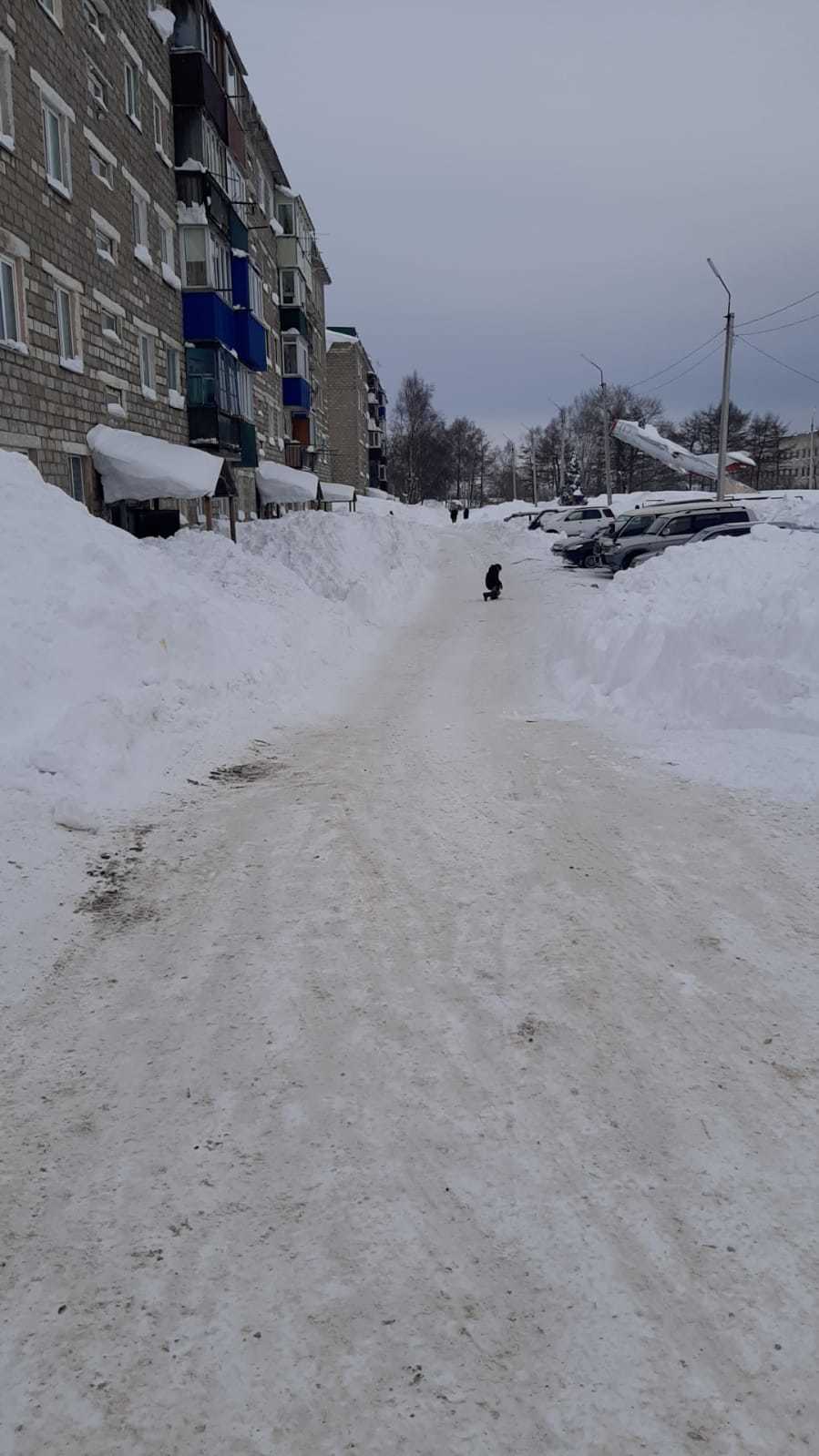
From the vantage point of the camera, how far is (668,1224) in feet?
9.69

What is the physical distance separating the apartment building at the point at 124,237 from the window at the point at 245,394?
9 cm

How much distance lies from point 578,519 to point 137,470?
976 inches

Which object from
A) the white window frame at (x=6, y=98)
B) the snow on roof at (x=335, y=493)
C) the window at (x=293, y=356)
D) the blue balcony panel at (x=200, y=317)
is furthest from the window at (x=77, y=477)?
the snow on roof at (x=335, y=493)

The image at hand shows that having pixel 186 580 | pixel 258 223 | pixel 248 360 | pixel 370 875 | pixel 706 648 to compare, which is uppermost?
pixel 258 223

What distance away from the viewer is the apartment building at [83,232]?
15000mm

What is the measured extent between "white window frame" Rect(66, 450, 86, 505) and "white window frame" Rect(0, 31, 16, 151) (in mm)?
4898

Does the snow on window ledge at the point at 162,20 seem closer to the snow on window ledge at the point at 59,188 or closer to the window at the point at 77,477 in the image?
the snow on window ledge at the point at 59,188

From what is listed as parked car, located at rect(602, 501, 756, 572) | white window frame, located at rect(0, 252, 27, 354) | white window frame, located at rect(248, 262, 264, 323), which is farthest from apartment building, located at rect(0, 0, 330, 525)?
parked car, located at rect(602, 501, 756, 572)

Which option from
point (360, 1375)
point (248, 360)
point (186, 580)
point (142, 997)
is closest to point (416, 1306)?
point (360, 1375)

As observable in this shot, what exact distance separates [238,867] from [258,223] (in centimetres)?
3681

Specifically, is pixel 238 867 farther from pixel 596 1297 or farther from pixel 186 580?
pixel 186 580

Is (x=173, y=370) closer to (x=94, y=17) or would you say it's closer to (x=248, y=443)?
(x=248, y=443)

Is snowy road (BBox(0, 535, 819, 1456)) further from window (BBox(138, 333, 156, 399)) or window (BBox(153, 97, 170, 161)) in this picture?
window (BBox(153, 97, 170, 161))

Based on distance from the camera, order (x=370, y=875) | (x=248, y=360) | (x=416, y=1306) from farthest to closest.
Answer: (x=248, y=360) → (x=370, y=875) → (x=416, y=1306)
